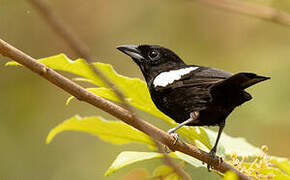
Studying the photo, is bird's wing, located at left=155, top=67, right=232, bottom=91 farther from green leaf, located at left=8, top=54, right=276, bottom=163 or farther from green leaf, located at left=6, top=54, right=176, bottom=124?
green leaf, located at left=6, top=54, right=176, bottom=124

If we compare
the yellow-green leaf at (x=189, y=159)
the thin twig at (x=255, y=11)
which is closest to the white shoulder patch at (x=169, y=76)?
the thin twig at (x=255, y=11)

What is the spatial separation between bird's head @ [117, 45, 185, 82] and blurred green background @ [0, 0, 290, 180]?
7.71 ft

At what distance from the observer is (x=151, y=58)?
3.96 meters

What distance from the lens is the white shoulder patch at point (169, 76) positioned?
3.48 metres

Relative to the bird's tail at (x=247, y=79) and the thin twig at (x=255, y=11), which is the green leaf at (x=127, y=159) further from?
the thin twig at (x=255, y=11)

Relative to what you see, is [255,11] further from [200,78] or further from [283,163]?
[283,163]

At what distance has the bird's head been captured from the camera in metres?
3.91

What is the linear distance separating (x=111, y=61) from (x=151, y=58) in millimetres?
4380

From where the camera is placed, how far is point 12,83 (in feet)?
25.1

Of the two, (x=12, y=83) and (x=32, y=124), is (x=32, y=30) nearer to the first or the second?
(x=12, y=83)

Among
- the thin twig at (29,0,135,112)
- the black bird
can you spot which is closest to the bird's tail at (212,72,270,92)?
the black bird

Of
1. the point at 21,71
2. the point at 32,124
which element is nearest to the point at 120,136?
the point at 32,124

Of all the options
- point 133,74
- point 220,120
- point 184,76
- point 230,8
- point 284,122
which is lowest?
point 284,122

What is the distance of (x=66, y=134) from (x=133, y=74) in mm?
1493
